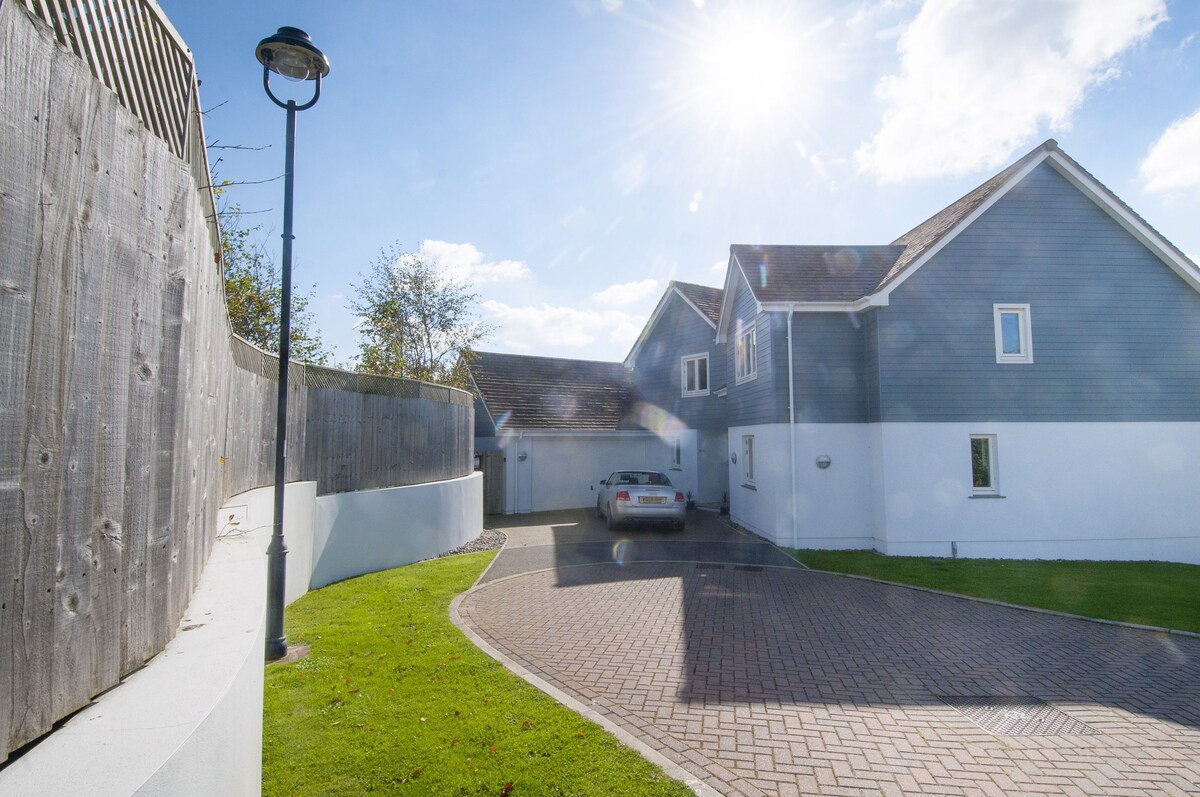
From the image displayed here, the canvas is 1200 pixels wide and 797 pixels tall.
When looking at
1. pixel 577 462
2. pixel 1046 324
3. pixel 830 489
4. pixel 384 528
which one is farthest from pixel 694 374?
pixel 384 528

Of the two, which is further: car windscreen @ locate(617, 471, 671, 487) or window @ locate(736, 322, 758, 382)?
car windscreen @ locate(617, 471, 671, 487)

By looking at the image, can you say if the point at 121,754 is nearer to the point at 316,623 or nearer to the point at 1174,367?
the point at 316,623

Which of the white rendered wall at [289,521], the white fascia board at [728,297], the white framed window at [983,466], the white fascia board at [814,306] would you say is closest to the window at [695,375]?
the white fascia board at [728,297]

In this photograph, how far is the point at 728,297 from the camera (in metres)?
18.7

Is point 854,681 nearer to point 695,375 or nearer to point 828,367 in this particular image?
point 828,367

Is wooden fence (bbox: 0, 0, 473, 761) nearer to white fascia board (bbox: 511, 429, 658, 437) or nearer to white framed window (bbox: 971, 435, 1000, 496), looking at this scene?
white framed window (bbox: 971, 435, 1000, 496)

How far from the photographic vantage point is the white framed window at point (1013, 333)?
532 inches

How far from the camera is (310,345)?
764 inches

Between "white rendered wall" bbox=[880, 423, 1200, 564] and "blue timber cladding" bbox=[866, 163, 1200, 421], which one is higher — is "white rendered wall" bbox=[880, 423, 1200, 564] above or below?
below

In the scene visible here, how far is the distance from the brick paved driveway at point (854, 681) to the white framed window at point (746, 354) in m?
6.88

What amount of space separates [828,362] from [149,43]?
13.6 metres

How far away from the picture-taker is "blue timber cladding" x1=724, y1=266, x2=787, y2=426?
1435 centimetres

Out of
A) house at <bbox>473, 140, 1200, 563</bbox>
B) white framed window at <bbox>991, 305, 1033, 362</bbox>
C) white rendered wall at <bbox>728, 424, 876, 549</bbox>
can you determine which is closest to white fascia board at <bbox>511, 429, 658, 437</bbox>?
house at <bbox>473, 140, 1200, 563</bbox>

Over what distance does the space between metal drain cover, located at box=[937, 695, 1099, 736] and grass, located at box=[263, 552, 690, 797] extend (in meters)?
2.93
